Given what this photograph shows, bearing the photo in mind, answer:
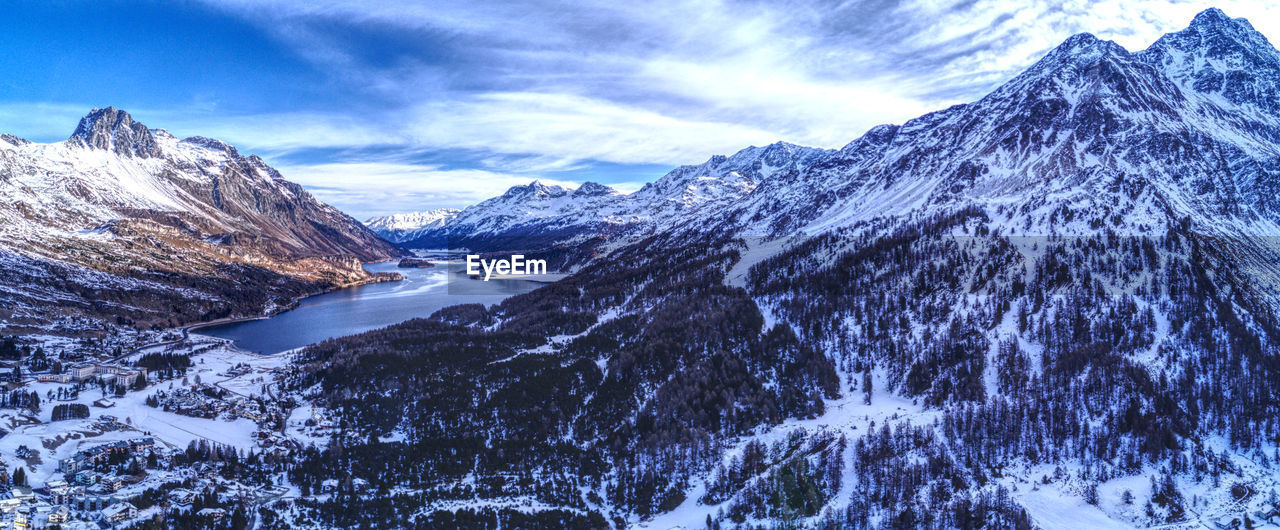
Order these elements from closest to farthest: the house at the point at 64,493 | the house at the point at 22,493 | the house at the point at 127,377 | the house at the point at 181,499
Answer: the house at the point at 22,493
the house at the point at 64,493
the house at the point at 181,499
the house at the point at 127,377

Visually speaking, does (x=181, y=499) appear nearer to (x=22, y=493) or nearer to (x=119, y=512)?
(x=119, y=512)

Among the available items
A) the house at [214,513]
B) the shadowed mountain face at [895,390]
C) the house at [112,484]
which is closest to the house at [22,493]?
the house at [112,484]

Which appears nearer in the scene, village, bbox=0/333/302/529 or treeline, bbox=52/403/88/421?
village, bbox=0/333/302/529

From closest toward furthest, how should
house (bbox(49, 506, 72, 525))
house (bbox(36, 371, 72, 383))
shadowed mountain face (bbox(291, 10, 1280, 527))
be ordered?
house (bbox(49, 506, 72, 525)) < shadowed mountain face (bbox(291, 10, 1280, 527)) < house (bbox(36, 371, 72, 383))

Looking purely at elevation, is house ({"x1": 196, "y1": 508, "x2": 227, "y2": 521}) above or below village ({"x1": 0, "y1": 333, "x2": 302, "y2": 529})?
below

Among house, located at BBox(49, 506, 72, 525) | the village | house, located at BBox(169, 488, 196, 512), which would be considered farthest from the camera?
house, located at BBox(169, 488, 196, 512)

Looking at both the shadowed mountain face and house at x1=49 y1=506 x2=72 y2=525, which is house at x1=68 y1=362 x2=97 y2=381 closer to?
the shadowed mountain face

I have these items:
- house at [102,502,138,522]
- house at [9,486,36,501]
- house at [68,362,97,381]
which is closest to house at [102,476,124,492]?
house at [102,502,138,522]

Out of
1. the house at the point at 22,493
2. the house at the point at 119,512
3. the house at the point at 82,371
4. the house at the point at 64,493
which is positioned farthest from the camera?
the house at the point at 82,371

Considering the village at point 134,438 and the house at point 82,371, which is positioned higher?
the house at point 82,371

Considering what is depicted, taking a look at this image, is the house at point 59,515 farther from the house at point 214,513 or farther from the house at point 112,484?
the house at point 214,513
